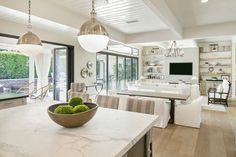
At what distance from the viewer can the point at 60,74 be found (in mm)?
6320

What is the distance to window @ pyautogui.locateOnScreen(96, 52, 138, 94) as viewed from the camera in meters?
7.38

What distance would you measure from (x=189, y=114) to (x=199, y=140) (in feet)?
2.87

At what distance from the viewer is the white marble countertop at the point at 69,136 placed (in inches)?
39.9

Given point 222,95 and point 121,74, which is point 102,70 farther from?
point 222,95

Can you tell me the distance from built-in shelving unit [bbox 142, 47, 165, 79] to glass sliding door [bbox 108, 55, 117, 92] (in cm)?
357

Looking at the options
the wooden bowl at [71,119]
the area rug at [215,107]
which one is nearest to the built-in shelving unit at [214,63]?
the area rug at [215,107]

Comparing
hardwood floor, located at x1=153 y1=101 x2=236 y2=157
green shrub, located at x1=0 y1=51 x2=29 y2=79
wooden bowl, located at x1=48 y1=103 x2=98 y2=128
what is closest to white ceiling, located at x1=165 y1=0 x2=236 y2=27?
hardwood floor, located at x1=153 y1=101 x2=236 y2=157

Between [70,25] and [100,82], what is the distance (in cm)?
370

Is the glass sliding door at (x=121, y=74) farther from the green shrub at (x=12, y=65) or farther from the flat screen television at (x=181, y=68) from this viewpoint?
the green shrub at (x=12, y=65)

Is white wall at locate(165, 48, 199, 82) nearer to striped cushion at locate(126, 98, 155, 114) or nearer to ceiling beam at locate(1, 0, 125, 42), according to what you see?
ceiling beam at locate(1, 0, 125, 42)

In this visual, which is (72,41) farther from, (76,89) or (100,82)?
(100,82)

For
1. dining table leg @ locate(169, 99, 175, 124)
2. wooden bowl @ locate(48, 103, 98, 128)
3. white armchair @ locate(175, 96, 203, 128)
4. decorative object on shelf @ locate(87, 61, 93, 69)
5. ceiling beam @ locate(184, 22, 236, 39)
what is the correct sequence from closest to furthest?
wooden bowl @ locate(48, 103, 98, 128)
white armchair @ locate(175, 96, 203, 128)
dining table leg @ locate(169, 99, 175, 124)
ceiling beam @ locate(184, 22, 236, 39)
decorative object on shelf @ locate(87, 61, 93, 69)

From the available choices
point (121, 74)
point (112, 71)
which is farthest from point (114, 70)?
point (121, 74)

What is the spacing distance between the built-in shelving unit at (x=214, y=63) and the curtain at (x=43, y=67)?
801cm
